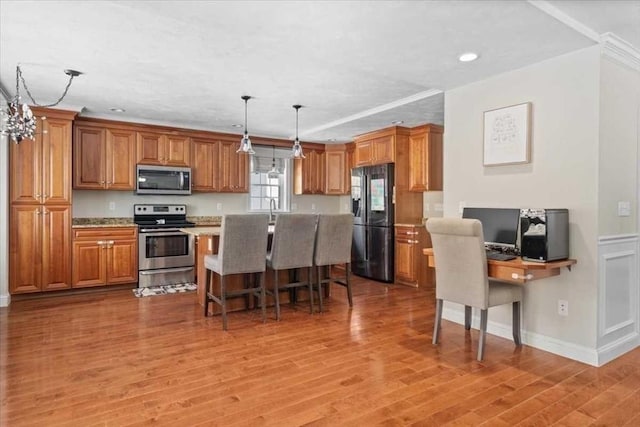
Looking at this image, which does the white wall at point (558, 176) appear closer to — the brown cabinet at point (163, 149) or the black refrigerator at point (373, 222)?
the black refrigerator at point (373, 222)

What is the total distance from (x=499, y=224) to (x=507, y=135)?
761 mm

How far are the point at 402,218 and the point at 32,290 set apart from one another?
4783mm

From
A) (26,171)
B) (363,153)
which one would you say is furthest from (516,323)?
(26,171)

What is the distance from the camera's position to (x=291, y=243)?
391 cm

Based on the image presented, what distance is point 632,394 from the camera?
234 centimetres

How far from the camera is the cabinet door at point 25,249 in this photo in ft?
14.6

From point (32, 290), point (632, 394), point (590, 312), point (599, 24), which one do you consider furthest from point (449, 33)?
point (32, 290)

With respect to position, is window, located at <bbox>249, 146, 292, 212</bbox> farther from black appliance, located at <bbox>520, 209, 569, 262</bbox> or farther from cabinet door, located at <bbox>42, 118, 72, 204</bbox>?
black appliance, located at <bbox>520, 209, 569, 262</bbox>

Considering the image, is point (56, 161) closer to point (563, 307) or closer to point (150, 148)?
point (150, 148)

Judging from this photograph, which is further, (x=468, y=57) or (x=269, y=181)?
(x=269, y=181)

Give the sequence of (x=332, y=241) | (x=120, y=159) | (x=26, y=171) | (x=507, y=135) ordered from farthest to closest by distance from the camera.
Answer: (x=120, y=159) → (x=26, y=171) → (x=332, y=241) → (x=507, y=135)

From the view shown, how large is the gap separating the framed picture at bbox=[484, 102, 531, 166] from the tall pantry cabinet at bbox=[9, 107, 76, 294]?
468cm

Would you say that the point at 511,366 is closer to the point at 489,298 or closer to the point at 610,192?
the point at 489,298

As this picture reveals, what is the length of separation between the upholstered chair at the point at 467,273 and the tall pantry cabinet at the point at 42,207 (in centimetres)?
433
